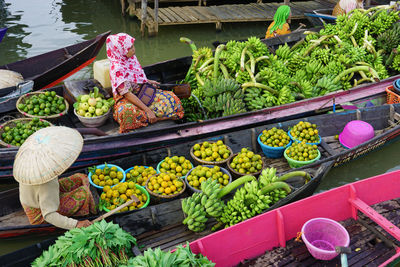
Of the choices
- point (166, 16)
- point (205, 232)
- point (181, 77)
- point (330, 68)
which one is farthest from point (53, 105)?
point (166, 16)

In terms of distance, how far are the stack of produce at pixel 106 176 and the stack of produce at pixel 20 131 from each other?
113 centimetres

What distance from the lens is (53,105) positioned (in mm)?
5359

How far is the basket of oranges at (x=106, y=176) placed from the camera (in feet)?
13.8

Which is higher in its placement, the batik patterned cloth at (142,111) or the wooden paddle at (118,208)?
the batik patterned cloth at (142,111)

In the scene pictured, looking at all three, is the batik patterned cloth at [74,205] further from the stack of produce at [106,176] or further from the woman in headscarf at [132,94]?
the woman in headscarf at [132,94]

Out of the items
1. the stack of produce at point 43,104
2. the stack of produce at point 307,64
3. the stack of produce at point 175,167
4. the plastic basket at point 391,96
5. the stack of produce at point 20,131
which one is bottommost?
the stack of produce at point 175,167

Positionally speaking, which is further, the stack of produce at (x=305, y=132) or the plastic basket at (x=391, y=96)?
the plastic basket at (x=391, y=96)

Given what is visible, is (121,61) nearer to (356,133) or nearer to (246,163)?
(246,163)

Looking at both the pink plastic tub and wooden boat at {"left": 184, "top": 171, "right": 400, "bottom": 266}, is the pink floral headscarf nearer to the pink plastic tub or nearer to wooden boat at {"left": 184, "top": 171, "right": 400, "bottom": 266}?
wooden boat at {"left": 184, "top": 171, "right": 400, "bottom": 266}

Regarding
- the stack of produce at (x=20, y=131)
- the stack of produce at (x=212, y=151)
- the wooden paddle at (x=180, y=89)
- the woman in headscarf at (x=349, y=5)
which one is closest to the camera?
the stack of produce at (x=212, y=151)

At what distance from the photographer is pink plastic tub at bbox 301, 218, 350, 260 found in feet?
11.3

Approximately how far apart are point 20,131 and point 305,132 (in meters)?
3.95

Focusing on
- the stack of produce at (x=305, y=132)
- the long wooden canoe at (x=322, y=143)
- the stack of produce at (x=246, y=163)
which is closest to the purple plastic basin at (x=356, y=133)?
the long wooden canoe at (x=322, y=143)

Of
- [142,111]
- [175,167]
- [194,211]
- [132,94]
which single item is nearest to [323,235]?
[194,211]
